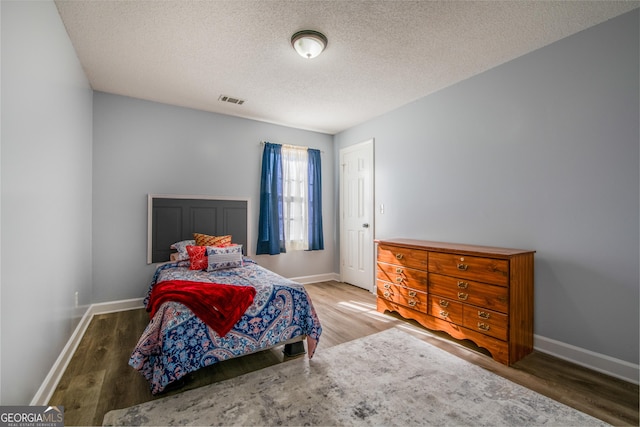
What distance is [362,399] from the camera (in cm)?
191

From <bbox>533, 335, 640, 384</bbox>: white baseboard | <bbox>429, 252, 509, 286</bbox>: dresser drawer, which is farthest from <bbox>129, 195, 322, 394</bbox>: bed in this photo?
<bbox>533, 335, 640, 384</bbox>: white baseboard

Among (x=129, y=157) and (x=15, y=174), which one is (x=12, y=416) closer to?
(x=15, y=174)

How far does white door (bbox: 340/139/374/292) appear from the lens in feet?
15.1

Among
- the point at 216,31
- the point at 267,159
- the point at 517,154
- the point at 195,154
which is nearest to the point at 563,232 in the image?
the point at 517,154

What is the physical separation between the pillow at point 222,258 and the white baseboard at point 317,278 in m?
1.70

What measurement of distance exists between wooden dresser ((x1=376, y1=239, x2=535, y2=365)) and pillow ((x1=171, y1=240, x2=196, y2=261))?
98.2 inches

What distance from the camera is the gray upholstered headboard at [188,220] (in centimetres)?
383

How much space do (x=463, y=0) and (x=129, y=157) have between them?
388cm

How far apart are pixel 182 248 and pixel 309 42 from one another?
2.72 m

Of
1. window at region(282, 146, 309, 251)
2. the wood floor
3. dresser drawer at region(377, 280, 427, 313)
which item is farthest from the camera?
window at region(282, 146, 309, 251)

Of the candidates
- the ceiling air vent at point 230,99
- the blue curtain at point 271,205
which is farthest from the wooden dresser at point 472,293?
the ceiling air vent at point 230,99

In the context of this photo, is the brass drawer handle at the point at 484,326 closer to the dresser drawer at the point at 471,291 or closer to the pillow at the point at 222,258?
the dresser drawer at the point at 471,291

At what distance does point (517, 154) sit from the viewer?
2.81m

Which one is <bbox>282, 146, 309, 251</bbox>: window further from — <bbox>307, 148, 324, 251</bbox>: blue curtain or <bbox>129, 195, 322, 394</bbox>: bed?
<bbox>129, 195, 322, 394</bbox>: bed
